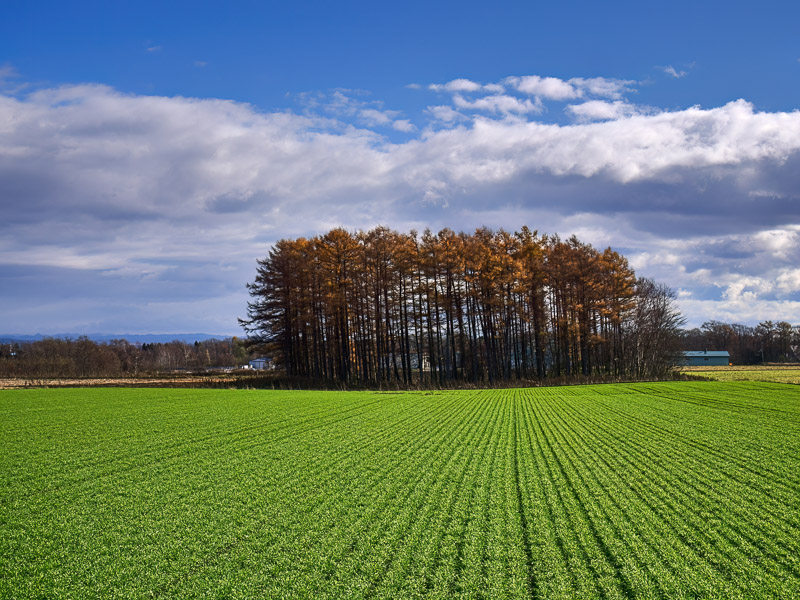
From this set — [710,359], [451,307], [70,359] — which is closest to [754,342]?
[710,359]

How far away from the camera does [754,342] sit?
11069 cm

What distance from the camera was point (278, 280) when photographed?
Result: 53.4m

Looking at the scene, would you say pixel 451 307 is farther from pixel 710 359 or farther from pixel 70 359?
pixel 710 359

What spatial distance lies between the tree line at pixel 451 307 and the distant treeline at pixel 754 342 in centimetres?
5865

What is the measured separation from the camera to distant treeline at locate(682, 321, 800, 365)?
10694 centimetres

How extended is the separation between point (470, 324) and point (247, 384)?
20.4 m

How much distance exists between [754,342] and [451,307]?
91.0 m

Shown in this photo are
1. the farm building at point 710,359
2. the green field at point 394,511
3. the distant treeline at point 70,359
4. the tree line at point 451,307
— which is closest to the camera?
the green field at point 394,511

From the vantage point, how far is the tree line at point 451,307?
4781cm

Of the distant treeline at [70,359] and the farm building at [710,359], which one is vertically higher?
the distant treeline at [70,359]

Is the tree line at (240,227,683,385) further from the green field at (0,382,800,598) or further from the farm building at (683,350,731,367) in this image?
the farm building at (683,350,731,367)

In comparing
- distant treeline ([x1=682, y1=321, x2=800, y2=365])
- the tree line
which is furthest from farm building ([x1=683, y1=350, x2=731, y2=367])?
the tree line

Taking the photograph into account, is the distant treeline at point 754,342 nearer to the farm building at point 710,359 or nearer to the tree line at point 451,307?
the farm building at point 710,359

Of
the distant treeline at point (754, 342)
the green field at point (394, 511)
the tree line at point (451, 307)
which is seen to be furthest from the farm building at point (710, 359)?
the green field at point (394, 511)
